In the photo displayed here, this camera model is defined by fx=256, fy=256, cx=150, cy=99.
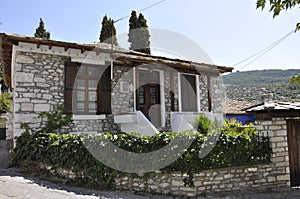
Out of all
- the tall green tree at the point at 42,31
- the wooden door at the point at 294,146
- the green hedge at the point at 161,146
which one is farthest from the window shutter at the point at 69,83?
the tall green tree at the point at 42,31

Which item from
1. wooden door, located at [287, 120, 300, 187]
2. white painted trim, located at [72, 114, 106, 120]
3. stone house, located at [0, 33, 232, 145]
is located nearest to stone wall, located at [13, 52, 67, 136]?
stone house, located at [0, 33, 232, 145]

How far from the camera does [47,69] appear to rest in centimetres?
796

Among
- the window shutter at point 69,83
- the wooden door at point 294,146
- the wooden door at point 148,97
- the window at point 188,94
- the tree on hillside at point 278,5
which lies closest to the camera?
the tree on hillside at point 278,5

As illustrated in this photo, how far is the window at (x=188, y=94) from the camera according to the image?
10859 millimetres

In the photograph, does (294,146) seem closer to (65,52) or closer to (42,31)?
(65,52)

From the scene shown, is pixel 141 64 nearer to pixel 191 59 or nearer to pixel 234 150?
pixel 191 59

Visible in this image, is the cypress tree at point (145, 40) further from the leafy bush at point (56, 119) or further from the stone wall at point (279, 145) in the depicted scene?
the stone wall at point (279, 145)

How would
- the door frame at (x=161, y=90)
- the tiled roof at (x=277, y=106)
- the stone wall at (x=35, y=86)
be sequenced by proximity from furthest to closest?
the door frame at (x=161, y=90) < the stone wall at (x=35, y=86) < the tiled roof at (x=277, y=106)

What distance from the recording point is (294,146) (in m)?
6.10

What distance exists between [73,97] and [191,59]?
538 cm

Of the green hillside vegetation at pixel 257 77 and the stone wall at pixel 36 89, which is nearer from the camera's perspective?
the stone wall at pixel 36 89

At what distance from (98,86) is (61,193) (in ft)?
14.7

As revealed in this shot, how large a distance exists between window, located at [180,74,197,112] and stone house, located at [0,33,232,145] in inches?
1.7

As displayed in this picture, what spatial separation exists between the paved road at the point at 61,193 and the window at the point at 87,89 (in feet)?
9.84
